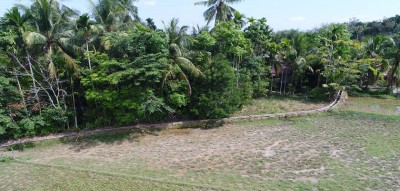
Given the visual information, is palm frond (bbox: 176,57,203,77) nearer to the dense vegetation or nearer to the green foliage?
the dense vegetation

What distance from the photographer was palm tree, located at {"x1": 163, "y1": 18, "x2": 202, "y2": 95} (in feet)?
50.4

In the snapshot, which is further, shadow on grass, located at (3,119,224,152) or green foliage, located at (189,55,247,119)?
green foliage, located at (189,55,247,119)

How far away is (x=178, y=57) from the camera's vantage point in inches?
625

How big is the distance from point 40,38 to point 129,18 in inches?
338

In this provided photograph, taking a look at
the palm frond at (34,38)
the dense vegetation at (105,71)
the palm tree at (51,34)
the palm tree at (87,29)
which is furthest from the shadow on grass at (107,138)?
the palm frond at (34,38)

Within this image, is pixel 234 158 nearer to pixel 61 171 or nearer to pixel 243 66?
pixel 61 171

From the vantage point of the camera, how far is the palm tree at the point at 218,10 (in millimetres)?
21578

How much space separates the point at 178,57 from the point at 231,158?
6.35 meters

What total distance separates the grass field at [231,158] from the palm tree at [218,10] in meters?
8.80

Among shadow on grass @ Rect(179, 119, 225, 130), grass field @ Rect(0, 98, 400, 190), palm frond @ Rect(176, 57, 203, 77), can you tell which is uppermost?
palm frond @ Rect(176, 57, 203, 77)

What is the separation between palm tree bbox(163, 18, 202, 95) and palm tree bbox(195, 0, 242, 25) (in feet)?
18.4

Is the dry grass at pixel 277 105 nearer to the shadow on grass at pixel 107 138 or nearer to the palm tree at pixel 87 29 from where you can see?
the shadow on grass at pixel 107 138

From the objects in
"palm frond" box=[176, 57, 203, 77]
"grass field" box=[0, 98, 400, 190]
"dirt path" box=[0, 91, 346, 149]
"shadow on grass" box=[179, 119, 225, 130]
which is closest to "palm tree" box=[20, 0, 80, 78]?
"dirt path" box=[0, 91, 346, 149]

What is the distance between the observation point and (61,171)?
11.2 m
